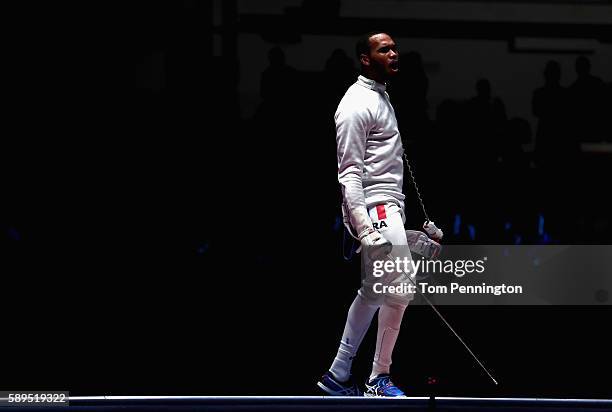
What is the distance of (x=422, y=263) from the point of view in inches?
173

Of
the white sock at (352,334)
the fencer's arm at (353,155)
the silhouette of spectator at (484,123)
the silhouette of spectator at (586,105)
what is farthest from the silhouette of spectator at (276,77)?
the white sock at (352,334)

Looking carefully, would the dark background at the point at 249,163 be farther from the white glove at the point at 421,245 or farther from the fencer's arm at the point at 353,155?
the fencer's arm at the point at 353,155

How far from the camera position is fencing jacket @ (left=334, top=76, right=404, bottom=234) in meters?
3.90

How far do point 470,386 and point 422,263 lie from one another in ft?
1.72

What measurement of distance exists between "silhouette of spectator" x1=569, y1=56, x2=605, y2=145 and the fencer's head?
8.75 feet

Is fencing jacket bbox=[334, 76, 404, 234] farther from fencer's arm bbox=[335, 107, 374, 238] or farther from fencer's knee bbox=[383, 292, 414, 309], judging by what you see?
fencer's knee bbox=[383, 292, 414, 309]

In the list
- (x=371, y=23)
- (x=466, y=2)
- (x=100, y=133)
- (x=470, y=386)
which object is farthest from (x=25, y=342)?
(x=466, y=2)

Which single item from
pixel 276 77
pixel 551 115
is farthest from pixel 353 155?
pixel 551 115

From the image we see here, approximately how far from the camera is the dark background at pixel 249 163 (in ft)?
18.8

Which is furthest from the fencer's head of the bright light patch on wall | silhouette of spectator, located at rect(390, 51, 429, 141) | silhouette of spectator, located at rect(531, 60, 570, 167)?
the bright light patch on wall

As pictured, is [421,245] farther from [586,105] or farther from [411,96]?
[586,105]

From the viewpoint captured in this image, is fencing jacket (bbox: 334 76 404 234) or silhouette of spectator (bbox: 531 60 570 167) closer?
fencing jacket (bbox: 334 76 404 234)

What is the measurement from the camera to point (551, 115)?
20.9ft

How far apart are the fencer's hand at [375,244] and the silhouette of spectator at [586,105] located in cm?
295
